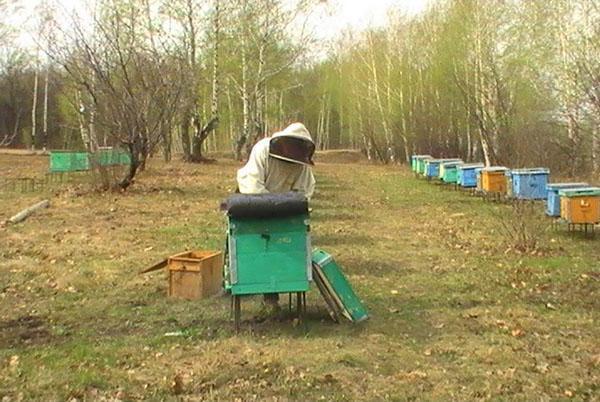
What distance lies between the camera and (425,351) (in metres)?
5.34

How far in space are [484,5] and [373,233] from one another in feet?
69.8

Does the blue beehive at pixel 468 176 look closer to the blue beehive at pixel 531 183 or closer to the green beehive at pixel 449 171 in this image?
the green beehive at pixel 449 171

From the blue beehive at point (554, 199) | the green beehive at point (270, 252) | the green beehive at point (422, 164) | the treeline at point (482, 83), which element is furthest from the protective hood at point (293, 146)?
the green beehive at point (422, 164)

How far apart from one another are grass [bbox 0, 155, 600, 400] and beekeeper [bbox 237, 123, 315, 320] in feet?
3.33

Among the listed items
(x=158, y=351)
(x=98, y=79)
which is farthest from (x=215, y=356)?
(x=98, y=79)

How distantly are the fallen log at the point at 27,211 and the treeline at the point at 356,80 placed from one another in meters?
2.81

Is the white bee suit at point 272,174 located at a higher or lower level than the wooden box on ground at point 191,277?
higher

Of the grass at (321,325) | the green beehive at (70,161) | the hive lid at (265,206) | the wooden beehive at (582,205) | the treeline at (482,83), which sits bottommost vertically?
the grass at (321,325)

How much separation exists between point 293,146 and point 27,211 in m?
8.84

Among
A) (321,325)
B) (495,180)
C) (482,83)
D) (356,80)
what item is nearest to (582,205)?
(495,180)

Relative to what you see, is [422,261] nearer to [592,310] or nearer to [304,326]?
[592,310]

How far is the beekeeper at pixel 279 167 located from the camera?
6.07m

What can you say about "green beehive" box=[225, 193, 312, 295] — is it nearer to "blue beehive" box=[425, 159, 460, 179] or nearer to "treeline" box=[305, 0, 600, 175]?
"treeline" box=[305, 0, 600, 175]

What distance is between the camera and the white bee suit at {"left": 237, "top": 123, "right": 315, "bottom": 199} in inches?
244
